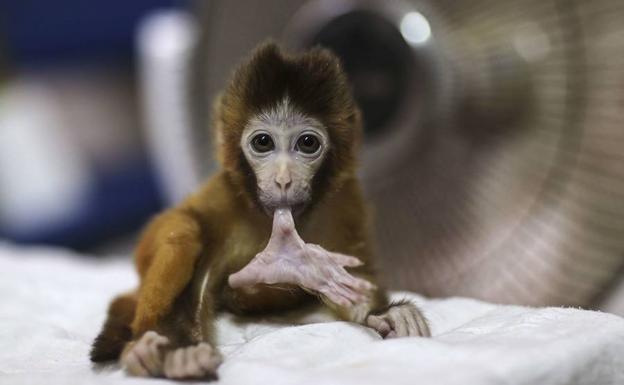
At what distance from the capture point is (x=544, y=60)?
159 centimetres

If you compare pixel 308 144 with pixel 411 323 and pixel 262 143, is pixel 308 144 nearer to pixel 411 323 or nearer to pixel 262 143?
pixel 262 143

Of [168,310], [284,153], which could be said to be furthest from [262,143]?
[168,310]

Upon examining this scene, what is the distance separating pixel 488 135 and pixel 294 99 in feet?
2.43

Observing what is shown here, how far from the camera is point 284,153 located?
111 centimetres

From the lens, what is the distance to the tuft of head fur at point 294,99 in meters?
1.08

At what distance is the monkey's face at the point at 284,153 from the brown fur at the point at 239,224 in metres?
0.02

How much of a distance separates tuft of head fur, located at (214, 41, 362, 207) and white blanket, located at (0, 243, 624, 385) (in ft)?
0.80

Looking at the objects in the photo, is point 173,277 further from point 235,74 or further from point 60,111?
point 60,111

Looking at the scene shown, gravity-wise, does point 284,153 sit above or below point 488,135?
below

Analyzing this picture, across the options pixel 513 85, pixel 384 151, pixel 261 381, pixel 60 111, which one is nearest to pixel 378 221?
pixel 384 151

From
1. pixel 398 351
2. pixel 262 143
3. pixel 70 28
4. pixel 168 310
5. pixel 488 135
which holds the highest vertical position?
pixel 70 28

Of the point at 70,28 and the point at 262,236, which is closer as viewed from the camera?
the point at 262,236

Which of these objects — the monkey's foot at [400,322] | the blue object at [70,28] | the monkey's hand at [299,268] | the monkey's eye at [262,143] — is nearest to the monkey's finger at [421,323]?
the monkey's foot at [400,322]

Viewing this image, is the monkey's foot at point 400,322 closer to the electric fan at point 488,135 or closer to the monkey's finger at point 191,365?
the monkey's finger at point 191,365
